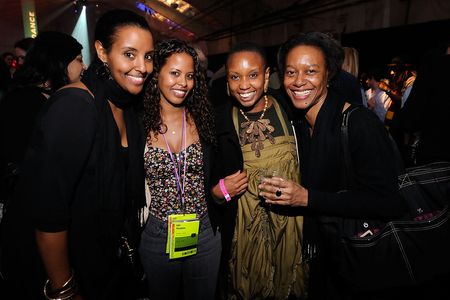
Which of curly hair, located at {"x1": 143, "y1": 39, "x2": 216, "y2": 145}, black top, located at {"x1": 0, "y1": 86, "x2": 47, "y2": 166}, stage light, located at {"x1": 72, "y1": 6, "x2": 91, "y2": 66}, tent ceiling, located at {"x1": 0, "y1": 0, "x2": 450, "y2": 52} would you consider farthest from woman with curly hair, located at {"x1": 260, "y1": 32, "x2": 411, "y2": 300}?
stage light, located at {"x1": 72, "y1": 6, "x2": 91, "y2": 66}

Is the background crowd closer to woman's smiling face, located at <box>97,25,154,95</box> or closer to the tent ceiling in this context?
woman's smiling face, located at <box>97,25,154,95</box>

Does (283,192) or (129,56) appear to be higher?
(129,56)

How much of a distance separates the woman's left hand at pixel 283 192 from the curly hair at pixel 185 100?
0.52 metres

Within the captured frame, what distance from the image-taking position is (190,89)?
6.40ft

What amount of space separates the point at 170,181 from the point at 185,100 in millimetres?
612

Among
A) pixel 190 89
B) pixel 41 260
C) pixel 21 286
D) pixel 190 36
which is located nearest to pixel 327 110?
pixel 190 89

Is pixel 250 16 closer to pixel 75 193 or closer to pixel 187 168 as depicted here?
pixel 187 168

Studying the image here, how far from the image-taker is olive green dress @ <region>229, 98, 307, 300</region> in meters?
2.00

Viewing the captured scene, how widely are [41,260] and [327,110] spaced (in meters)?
1.73

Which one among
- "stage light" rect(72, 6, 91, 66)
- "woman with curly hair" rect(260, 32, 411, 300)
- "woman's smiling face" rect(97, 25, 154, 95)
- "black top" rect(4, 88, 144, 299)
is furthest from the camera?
"stage light" rect(72, 6, 91, 66)

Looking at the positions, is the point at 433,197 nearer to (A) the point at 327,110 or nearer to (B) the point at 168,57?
(A) the point at 327,110

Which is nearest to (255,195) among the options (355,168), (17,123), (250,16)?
(355,168)

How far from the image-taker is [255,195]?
2.01 metres

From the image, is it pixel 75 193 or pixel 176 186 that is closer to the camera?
pixel 75 193
